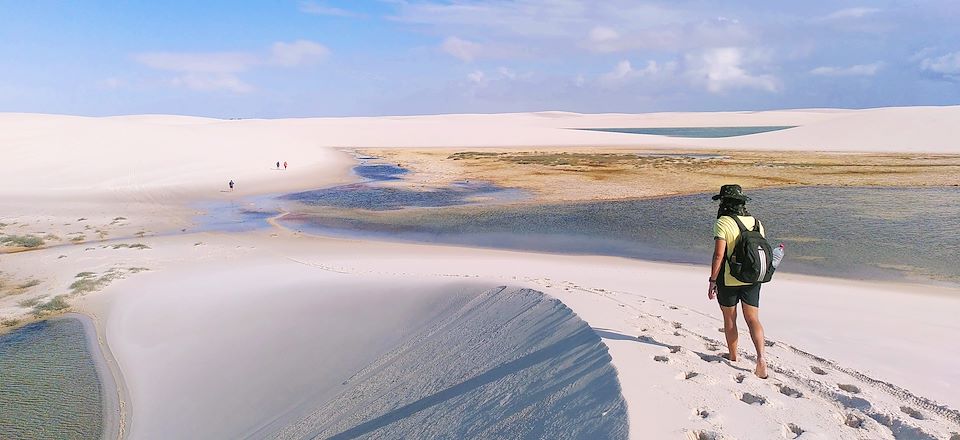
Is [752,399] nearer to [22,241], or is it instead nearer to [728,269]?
[728,269]

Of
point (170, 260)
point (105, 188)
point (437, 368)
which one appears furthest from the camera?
point (105, 188)

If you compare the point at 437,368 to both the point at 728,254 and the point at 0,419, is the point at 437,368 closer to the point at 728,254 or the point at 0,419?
the point at 728,254

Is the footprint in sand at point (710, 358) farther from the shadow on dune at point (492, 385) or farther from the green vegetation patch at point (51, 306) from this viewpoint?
the green vegetation patch at point (51, 306)

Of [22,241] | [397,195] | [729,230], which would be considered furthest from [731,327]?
[397,195]

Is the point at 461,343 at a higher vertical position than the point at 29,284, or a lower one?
higher

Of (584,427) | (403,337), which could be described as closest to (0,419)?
(403,337)

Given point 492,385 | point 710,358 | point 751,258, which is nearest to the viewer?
point 751,258

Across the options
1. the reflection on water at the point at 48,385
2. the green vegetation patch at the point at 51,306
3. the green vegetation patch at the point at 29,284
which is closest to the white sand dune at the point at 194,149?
the green vegetation patch at the point at 29,284
